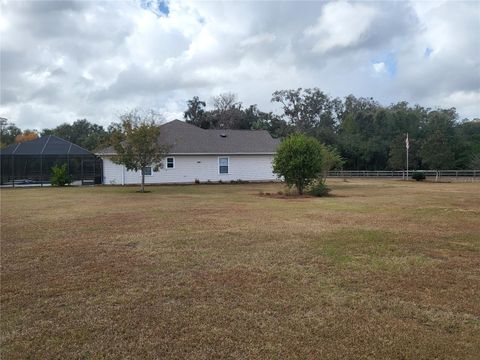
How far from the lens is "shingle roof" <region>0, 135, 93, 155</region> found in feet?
99.2

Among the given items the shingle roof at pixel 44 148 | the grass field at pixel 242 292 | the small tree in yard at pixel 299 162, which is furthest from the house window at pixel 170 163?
the grass field at pixel 242 292

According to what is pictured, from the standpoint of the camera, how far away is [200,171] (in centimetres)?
3266

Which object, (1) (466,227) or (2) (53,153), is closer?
(1) (466,227)

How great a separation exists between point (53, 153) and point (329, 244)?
2737cm

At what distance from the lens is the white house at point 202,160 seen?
103ft

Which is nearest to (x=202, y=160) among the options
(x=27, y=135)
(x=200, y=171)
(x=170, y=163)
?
(x=200, y=171)

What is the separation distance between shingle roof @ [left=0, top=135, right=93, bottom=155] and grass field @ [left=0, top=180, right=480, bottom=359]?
2294 cm

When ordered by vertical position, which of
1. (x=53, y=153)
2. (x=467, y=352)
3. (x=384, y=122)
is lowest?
(x=467, y=352)

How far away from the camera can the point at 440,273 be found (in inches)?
223

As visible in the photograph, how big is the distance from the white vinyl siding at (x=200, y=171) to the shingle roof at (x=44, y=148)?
8.21 feet

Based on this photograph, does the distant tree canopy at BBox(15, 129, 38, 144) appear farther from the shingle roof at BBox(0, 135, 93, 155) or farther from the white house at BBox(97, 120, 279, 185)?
the white house at BBox(97, 120, 279, 185)

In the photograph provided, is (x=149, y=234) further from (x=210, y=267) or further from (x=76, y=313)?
(x=76, y=313)

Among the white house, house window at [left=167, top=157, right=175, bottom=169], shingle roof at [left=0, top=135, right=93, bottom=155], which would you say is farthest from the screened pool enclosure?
house window at [left=167, top=157, right=175, bottom=169]

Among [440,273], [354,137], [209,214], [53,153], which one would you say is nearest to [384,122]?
[354,137]
